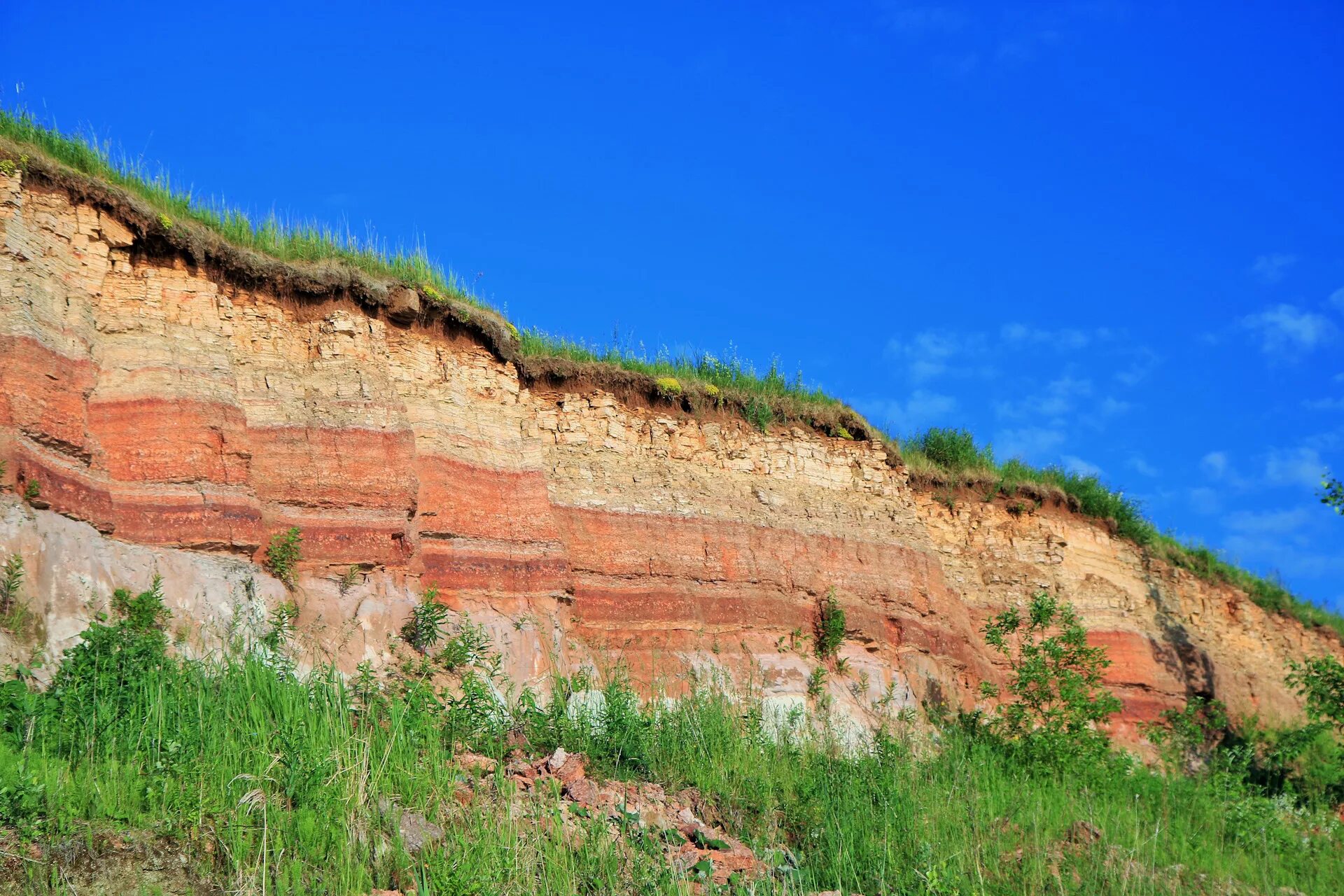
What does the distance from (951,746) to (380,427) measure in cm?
840

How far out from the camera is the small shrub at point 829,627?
56.2 feet

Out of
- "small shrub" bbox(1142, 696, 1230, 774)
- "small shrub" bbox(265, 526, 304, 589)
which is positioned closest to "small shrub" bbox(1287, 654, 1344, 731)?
"small shrub" bbox(1142, 696, 1230, 774)

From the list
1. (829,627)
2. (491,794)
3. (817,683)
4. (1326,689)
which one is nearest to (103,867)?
(491,794)

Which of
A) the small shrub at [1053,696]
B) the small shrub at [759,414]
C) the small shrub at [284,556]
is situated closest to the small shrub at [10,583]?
the small shrub at [284,556]

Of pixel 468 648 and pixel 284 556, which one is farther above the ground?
pixel 284 556

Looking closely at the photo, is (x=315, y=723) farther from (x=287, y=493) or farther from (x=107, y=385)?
(x=107, y=385)

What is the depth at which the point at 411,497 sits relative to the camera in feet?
45.8

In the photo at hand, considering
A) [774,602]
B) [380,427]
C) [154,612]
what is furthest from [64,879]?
[774,602]

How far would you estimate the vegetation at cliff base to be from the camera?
28.8ft

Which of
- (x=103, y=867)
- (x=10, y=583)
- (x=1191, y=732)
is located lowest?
(x=103, y=867)

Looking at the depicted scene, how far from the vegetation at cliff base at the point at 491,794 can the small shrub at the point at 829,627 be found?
5.81 ft

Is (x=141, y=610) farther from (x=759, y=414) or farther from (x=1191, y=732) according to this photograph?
(x=1191, y=732)

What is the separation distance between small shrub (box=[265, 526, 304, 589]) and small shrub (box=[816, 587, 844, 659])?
767 cm

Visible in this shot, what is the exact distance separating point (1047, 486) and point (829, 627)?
708cm
